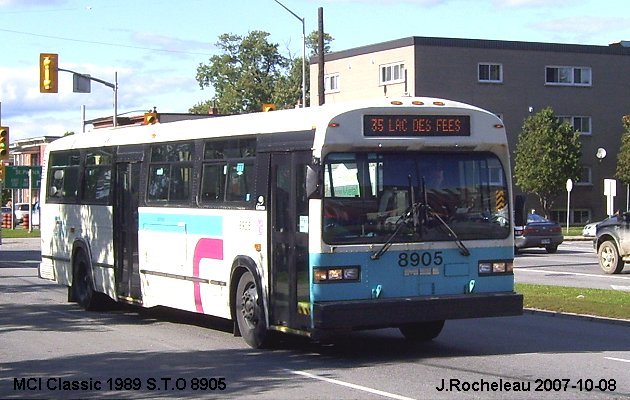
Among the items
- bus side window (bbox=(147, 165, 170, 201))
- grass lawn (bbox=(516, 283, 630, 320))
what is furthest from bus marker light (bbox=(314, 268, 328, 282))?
grass lawn (bbox=(516, 283, 630, 320))

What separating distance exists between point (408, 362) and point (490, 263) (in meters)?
1.61

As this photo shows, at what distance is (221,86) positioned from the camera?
10312 centimetres

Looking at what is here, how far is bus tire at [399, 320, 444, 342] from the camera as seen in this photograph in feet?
47.3

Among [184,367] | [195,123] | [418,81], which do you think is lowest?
[184,367]

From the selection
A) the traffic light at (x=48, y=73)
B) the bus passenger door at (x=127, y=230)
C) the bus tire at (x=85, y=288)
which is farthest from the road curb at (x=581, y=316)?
the traffic light at (x=48, y=73)

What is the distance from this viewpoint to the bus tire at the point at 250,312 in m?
13.7

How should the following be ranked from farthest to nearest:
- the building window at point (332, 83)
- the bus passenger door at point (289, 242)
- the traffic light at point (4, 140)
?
the building window at point (332, 83)
the traffic light at point (4, 140)
the bus passenger door at point (289, 242)

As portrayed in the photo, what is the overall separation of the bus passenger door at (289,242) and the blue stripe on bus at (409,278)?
327 mm

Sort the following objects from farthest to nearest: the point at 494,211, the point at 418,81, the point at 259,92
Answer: the point at 259,92 < the point at 418,81 < the point at 494,211

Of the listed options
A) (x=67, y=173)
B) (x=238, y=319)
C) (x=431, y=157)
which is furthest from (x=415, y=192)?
(x=67, y=173)

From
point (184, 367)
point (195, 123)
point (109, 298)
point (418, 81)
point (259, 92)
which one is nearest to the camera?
point (184, 367)

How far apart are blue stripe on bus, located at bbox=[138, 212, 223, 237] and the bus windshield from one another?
2.67 metres

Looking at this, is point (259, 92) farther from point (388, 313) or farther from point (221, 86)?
point (388, 313)

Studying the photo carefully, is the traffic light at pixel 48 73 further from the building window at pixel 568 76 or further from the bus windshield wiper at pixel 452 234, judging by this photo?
the building window at pixel 568 76
